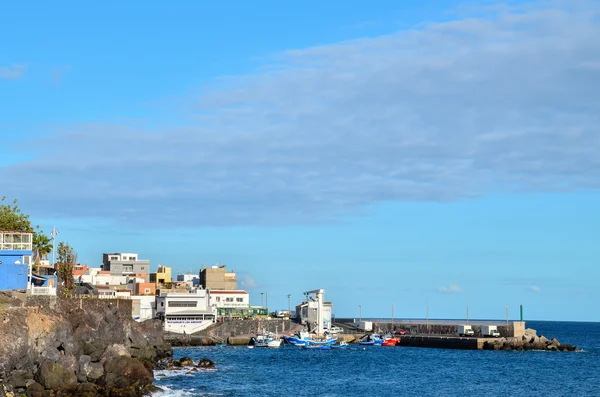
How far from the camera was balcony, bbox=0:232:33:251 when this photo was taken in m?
81.4

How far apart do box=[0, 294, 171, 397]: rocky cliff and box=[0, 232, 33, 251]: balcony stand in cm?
647

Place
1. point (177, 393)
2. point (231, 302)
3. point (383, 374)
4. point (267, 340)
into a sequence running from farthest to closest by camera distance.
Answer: point (231, 302) < point (267, 340) < point (383, 374) < point (177, 393)

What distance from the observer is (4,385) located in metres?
56.5

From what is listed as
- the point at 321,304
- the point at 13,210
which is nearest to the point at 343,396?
the point at 13,210

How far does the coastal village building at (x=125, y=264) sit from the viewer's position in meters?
185

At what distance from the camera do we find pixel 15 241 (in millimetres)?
82438

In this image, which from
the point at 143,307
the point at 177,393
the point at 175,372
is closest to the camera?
the point at 177,393

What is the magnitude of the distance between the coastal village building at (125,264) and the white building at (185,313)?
37.2 meters

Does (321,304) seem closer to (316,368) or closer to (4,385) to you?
(316,368)

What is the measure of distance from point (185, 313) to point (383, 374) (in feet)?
197

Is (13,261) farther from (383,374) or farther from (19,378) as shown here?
(383,374)

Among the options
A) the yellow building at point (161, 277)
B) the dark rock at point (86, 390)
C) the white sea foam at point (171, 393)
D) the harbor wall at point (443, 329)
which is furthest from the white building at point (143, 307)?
the dark rock at point (86, 390)

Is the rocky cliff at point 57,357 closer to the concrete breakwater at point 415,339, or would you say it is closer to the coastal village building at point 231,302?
the concrete breakwater at point 415,339

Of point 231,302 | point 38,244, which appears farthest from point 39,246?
point 231,302
